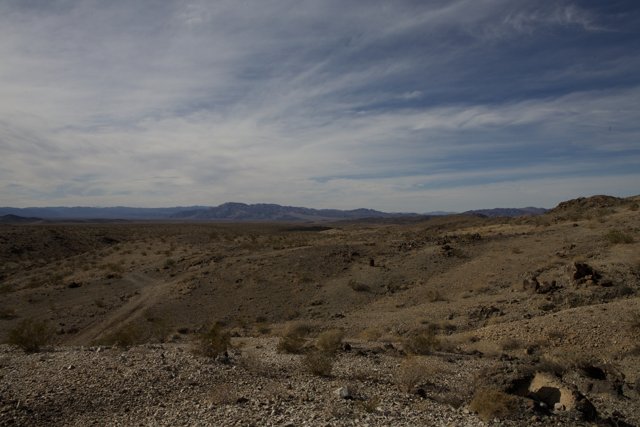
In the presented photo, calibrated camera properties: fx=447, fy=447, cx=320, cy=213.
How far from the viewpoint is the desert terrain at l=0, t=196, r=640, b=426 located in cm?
968

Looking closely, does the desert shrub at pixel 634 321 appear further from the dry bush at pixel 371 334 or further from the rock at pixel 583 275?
the dry bush at pixel 371 334

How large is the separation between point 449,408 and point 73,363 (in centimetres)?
991

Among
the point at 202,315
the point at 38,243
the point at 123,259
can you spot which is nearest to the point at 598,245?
the point at 202,315

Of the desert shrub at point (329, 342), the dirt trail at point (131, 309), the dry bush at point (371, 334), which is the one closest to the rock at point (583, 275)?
the dry bush at point (371, 334)

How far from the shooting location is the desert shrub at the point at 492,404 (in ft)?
30.0

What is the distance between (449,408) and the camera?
981cm

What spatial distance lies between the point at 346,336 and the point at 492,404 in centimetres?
1021

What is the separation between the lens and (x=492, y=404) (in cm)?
923

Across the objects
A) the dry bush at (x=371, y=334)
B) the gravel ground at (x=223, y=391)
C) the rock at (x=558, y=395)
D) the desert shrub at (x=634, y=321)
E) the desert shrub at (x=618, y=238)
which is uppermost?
the desert shrub at (x=618, y=238)

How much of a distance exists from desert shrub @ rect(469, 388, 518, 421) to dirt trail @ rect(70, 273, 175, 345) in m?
18.9

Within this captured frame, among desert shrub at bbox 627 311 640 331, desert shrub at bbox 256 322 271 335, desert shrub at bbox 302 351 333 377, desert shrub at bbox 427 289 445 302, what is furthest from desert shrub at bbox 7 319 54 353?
desert shrub at bbox 627 311 640 331

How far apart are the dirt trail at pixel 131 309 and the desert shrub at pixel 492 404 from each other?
18.9m

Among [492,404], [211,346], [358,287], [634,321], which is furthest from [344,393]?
[358,287]

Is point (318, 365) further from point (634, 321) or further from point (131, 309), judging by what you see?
point (131, 309)
